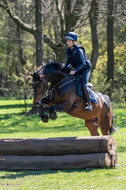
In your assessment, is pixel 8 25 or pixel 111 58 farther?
pixel 8 25

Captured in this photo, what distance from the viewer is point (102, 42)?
39.7 metres

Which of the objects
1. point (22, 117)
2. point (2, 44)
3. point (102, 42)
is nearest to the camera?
point (22, 117)

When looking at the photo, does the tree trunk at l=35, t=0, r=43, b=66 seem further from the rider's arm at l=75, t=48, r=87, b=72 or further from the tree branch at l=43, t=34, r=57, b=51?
the rider's arm at l=75, t=48, r=87, b=72

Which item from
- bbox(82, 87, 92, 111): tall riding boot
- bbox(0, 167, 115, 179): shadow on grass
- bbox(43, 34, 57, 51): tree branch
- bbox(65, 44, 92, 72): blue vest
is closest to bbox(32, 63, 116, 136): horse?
bbox(82, 87, 92, 111): tall riding boot

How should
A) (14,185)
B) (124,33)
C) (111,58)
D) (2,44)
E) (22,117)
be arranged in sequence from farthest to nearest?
1. (2,44)
2. (124,33)
3. (111,58)
4. (22,117)
5. (14,185)

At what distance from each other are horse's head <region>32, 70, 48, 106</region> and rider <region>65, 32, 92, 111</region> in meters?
0.78

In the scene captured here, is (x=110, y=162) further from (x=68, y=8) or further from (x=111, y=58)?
(x=111, y=58)

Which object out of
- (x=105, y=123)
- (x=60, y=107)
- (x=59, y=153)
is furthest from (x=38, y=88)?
(x=105, y=123)

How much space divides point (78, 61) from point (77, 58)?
8cm

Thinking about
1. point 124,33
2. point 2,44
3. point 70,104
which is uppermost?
point 70,104

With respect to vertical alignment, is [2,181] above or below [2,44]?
above

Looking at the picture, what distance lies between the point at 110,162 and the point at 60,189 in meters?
1.97

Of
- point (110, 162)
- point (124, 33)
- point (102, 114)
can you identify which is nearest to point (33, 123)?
point (102, 114)

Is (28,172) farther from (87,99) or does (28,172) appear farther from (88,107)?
(87,99)
